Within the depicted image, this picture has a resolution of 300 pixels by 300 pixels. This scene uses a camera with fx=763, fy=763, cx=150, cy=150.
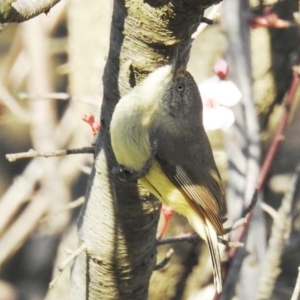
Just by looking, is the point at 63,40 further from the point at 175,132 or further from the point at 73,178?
the point at 175,132

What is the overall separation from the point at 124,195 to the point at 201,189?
1.50 feet

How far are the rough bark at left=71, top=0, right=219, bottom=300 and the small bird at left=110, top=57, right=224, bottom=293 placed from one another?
0.06 meters

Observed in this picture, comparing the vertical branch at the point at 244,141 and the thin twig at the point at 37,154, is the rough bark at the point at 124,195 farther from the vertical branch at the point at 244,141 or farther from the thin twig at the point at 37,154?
the vertical branch at the point at 244,141

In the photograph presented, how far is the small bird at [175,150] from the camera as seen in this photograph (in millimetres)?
1998

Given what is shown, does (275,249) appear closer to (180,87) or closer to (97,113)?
(180,87)

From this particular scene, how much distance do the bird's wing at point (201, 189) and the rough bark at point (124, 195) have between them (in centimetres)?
22

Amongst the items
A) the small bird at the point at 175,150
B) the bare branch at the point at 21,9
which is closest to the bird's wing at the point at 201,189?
the small bird at the point at 175,150

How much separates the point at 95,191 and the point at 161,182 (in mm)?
228

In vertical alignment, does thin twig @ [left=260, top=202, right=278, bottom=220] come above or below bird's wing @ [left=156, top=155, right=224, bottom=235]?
below

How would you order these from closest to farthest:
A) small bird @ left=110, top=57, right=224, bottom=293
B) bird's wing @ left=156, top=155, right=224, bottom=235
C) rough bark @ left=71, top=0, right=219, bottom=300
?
rough bark @ left=71, top=0, right=219, bottom=300 → small bird @ left=110, top=57, right=224, bottom=293 → bird's wing @ left=156, top=155, right=224, bottom=235

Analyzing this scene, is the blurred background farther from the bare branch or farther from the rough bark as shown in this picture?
the bare branch

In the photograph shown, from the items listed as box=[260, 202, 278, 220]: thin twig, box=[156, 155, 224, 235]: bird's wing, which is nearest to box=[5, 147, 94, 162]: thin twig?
box=[156, 155, 224, 235]: bird's wing

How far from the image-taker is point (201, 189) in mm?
2297

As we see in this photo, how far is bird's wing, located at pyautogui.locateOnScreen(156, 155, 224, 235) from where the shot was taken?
2.19 m
